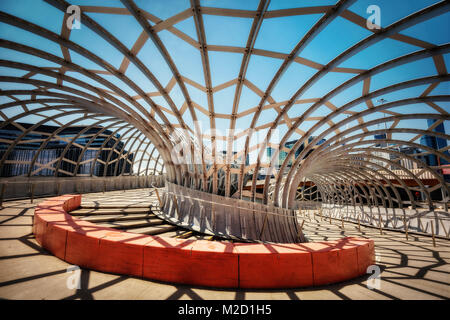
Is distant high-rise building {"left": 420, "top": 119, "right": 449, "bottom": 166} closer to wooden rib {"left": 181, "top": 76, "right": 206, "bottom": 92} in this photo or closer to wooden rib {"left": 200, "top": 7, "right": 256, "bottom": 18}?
wooden rib {"left": 200, "top": 7, "right": 256, "bottom": 18}

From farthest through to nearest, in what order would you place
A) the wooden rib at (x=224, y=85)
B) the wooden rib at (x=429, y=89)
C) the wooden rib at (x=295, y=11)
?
the wooden rib at (x=429, y=89) → the wooden rib at (x=224, y=85) → the wooden rib at (x=295, y=11)

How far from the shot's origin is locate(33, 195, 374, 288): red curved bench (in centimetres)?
431

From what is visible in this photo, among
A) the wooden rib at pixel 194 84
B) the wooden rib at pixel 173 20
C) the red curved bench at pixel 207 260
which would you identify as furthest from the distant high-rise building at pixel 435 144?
the wooden rib at pixel 173 20

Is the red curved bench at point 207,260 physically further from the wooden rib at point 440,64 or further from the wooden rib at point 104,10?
the wooden rib at point 440,64

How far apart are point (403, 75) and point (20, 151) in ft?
254

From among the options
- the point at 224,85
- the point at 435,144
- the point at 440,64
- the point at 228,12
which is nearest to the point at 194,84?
the point at 224,85

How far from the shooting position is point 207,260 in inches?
171

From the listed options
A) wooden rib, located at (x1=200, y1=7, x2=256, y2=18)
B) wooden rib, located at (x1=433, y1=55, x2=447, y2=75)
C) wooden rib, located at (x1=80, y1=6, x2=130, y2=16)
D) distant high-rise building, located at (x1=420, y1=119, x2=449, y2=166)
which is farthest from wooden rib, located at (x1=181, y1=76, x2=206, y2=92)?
distant high-rise building, located at (x1=420, y1=119, x2=449, y2=166)

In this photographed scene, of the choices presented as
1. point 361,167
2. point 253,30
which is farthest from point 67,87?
point 361,167

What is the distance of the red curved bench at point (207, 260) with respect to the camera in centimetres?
431

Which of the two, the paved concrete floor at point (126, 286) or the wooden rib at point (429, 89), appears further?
the wooden rib at point (429, 89)

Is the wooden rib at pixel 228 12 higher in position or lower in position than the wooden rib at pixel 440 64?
higher

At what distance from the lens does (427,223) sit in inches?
685
